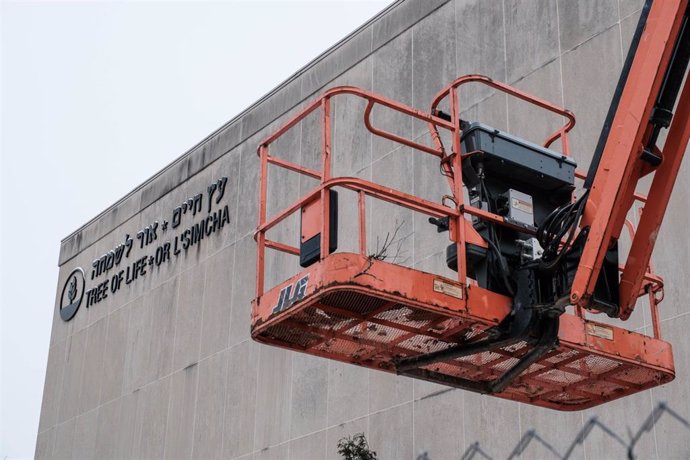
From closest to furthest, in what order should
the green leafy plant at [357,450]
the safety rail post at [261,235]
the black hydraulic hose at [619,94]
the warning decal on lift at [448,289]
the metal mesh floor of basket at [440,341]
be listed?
the metal mesh floor of basket at [440,341] → the warning decal on lift at [448,289] → the black hydraulic hose at [619,94] → the safety rail post at [261,235] → the green leafy plant at [357,450]

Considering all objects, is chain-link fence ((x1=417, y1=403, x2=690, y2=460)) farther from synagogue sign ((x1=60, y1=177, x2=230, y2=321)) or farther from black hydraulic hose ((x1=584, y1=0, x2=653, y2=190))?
synagogue sign ((x1=60, y1=177, x2=230, y2=321))

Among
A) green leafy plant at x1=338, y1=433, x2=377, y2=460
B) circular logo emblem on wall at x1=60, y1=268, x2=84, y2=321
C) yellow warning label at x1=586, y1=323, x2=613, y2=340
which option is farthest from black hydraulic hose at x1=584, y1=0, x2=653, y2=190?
circular logo emblem on wall at x1=60, y1=268, x2=84, y2=321

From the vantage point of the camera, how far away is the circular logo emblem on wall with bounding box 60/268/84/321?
29723mm

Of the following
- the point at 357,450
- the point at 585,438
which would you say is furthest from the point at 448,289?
the point at 357,450

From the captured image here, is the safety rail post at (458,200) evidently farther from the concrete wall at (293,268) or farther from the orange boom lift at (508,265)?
the concrete wall at (293,268)

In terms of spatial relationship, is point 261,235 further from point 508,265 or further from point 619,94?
point 619,94

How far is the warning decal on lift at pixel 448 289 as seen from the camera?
367 inches

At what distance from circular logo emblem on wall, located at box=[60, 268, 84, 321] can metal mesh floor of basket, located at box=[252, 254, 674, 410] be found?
20496mm

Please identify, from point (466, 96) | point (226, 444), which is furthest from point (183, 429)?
point (466, 96)

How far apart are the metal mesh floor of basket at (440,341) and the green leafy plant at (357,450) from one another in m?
6.33

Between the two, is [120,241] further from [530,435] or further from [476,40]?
[530,435]

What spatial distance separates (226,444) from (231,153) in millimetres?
6867

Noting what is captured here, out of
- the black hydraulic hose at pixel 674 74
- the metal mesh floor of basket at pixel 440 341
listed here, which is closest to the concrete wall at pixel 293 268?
the metal mesh floor of basket at pixel 440 341

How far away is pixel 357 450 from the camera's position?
1738 cm
